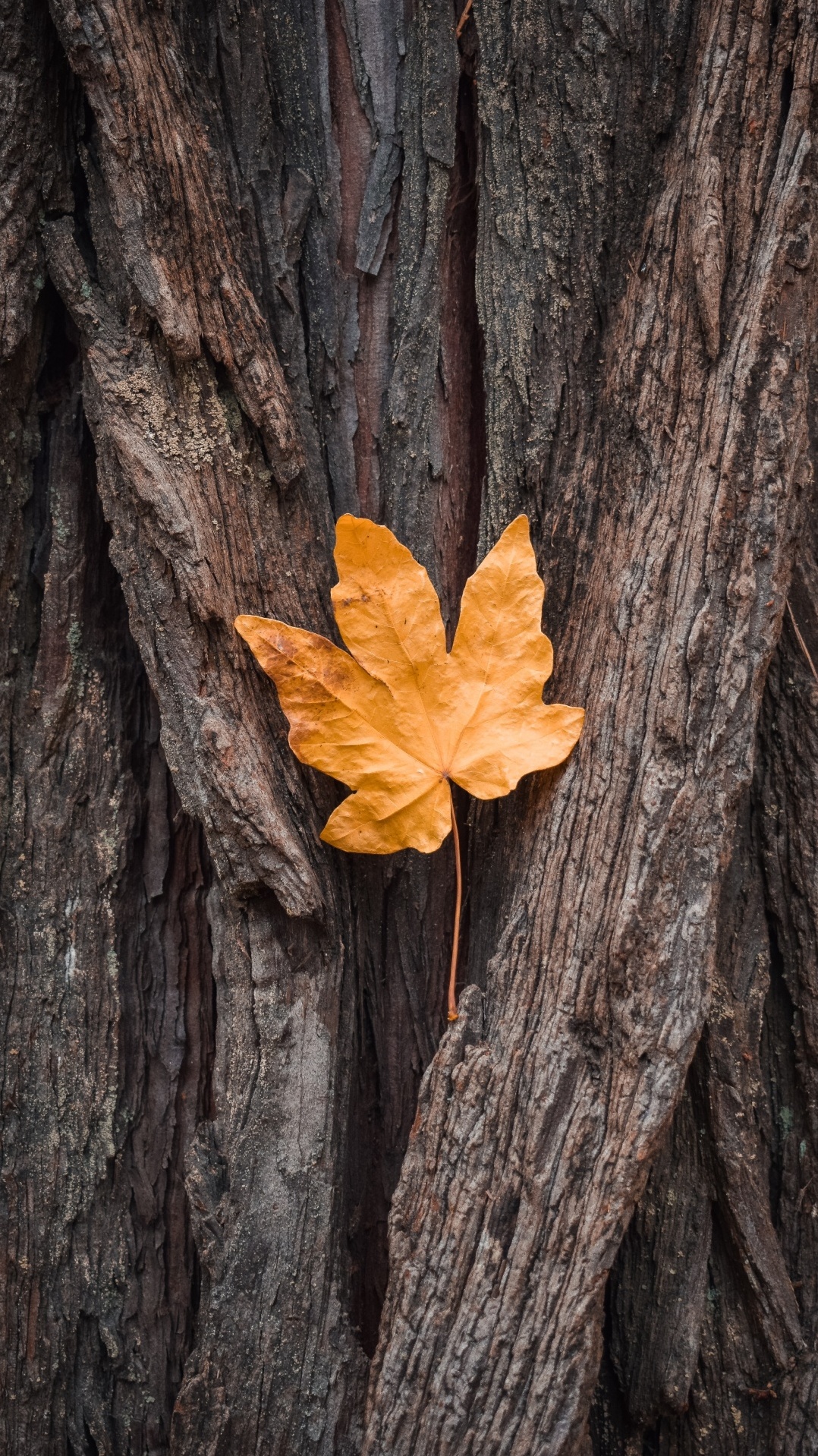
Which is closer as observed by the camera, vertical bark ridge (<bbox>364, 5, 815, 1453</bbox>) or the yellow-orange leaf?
vertical bark ridge (<bbox>364, 5, 815, 1453</bbox>)

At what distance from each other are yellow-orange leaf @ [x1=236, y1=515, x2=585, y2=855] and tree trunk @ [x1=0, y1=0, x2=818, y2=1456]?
92 millimetres

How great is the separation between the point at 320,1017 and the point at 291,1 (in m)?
1.54

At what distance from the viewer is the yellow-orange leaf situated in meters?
1.16

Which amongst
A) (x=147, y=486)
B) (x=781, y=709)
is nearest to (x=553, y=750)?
(x=781, y=709)

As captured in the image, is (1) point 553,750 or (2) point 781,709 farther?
(2) point 781,709

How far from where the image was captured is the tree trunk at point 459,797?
3.68ft

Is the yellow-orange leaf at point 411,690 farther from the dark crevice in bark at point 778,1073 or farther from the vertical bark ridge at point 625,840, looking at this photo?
the dark crevice in bark at point 778,1073

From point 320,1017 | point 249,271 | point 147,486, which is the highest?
point 249,271

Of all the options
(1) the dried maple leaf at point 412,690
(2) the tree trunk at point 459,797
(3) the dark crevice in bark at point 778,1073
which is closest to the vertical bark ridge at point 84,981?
(2) the tree trunk at point 459,797

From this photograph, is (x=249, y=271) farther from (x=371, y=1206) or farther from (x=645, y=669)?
(x=371, y=1206)

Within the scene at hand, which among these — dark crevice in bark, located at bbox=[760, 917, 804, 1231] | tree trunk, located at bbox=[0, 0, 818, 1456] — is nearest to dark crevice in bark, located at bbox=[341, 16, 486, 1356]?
tree trunk, located at bbox=[0, 0, 818, 1456]

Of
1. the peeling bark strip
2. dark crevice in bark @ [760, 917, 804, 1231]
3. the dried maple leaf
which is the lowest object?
dark crevice in bark @ [760, 917, 804, 1231]

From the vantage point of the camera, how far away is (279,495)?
1287mm

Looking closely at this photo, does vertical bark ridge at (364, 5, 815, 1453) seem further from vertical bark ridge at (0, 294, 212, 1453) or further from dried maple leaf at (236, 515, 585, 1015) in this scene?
vertical bark ridge at (0, 294, 212, 1453)
